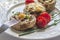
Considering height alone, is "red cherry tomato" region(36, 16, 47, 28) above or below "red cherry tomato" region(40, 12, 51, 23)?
below

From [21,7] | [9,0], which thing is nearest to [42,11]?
[21,7]

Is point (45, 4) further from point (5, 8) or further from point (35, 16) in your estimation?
point (5, 8)

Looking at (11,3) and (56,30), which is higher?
(11,3)

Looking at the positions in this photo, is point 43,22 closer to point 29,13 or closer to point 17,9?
point 29,13

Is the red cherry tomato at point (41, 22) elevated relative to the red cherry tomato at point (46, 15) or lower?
lower

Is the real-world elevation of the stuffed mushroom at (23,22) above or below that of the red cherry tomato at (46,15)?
below

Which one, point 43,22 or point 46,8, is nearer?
point 43,22

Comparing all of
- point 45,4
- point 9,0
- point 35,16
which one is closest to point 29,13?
point 35,16

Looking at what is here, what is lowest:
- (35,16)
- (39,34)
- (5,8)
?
(39,34)

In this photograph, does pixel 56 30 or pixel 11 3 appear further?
pixel 11 3

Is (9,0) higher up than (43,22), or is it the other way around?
(9,0)
